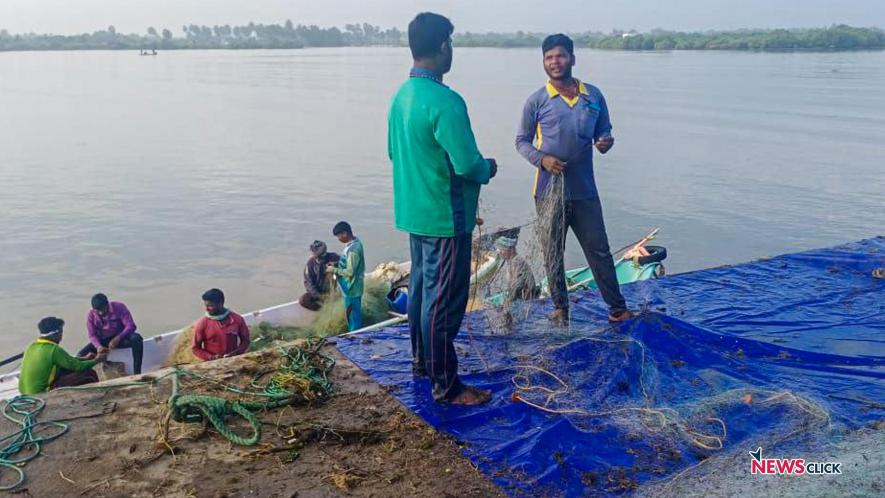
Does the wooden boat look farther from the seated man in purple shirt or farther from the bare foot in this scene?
the bare foot

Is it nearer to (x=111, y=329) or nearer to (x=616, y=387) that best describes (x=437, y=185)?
(x=616, y=387)

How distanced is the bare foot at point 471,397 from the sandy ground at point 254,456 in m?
0.28

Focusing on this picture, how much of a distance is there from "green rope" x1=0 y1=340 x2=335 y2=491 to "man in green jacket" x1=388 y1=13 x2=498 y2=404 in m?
0.75

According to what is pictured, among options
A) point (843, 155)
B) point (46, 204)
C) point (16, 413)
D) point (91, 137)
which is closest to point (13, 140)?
point (91, 137)

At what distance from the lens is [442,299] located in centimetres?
392

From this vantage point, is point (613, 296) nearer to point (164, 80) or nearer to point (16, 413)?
point (16, 413)

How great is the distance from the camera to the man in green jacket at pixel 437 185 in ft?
11.9

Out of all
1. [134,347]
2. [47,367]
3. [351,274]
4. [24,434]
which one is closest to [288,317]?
[351,274]

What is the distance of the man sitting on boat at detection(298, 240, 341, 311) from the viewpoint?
9219mm

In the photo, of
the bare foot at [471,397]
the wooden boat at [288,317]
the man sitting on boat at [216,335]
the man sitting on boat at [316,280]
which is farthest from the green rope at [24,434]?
the man sitting on boat at [316,280]

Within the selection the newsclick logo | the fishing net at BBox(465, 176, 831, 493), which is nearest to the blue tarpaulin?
the fishing net at BBox(465, 176, 831, 493)

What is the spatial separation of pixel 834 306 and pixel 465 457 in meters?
3.86

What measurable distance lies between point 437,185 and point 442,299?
0.61 metres

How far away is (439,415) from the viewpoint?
12.9ft
